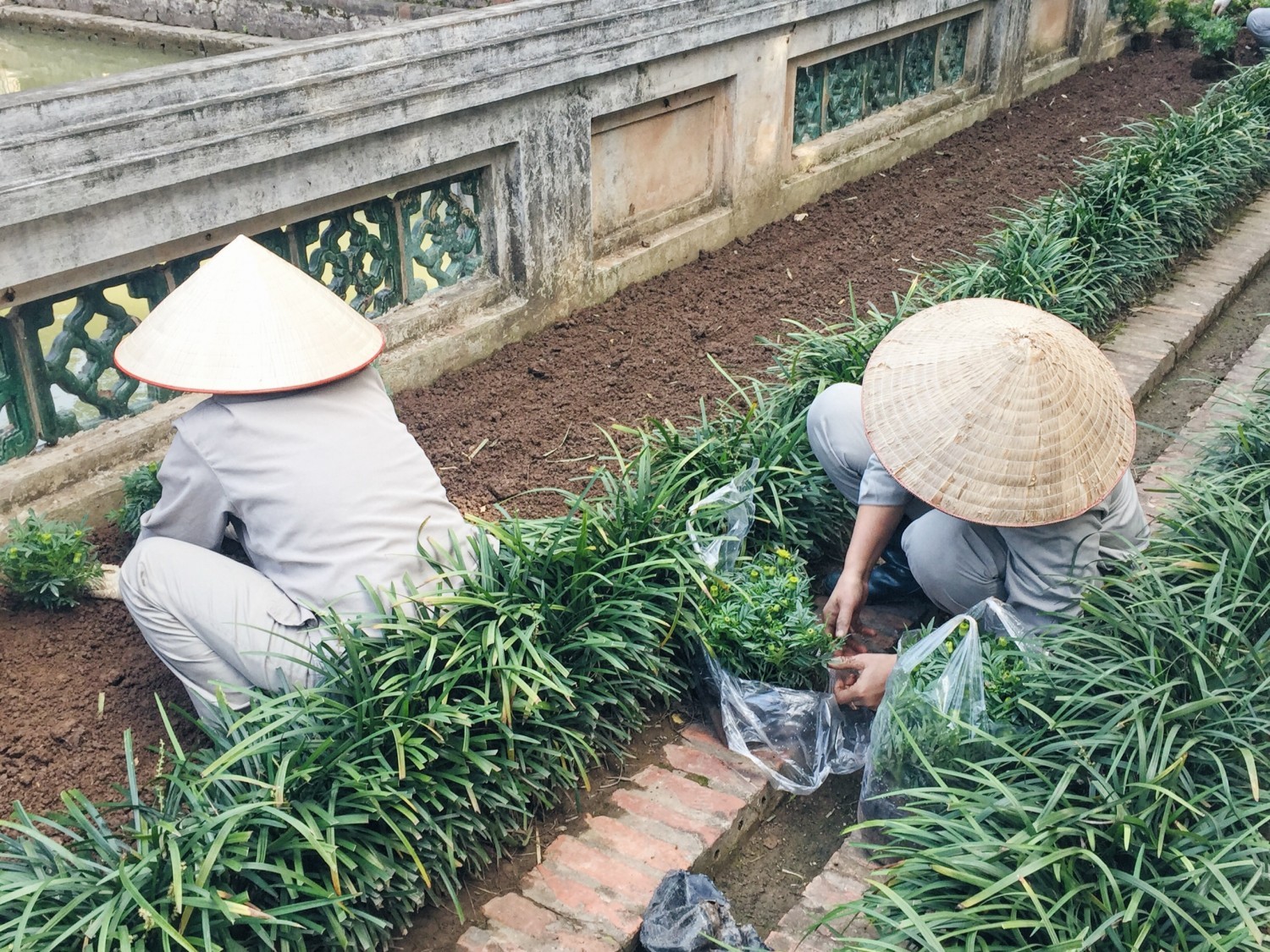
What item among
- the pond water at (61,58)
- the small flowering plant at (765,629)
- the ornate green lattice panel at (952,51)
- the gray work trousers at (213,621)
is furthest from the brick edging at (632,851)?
the pond water at (61,58)

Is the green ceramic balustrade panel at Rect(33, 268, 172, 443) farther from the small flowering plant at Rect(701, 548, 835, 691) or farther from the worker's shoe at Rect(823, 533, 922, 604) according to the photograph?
the worker's shoe at Rect(823, 533, 922, 604)

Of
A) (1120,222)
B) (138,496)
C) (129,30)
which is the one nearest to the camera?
(138,496)

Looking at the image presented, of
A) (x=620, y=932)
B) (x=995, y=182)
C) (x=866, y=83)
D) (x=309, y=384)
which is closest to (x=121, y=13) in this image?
(x=866, y=83)

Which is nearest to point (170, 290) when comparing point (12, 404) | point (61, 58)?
point (12, 404)

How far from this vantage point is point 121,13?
12258 mm

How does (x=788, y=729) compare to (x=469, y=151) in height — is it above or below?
below

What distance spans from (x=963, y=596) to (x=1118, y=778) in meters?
0.74

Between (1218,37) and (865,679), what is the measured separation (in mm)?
8805

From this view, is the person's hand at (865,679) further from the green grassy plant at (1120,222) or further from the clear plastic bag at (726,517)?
the green grassy plant at (1120,222)

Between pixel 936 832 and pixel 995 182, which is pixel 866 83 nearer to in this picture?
pixel 995 182

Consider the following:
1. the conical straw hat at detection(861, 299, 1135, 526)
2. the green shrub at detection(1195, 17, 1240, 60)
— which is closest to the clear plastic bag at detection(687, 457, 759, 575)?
the conical straw hat at detection(861, 299, 1135, 526)

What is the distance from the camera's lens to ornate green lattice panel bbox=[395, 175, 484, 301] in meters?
4.57

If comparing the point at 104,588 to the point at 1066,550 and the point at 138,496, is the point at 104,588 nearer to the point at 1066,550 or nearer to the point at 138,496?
the point at 138,496

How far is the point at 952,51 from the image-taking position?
8.08 meters
